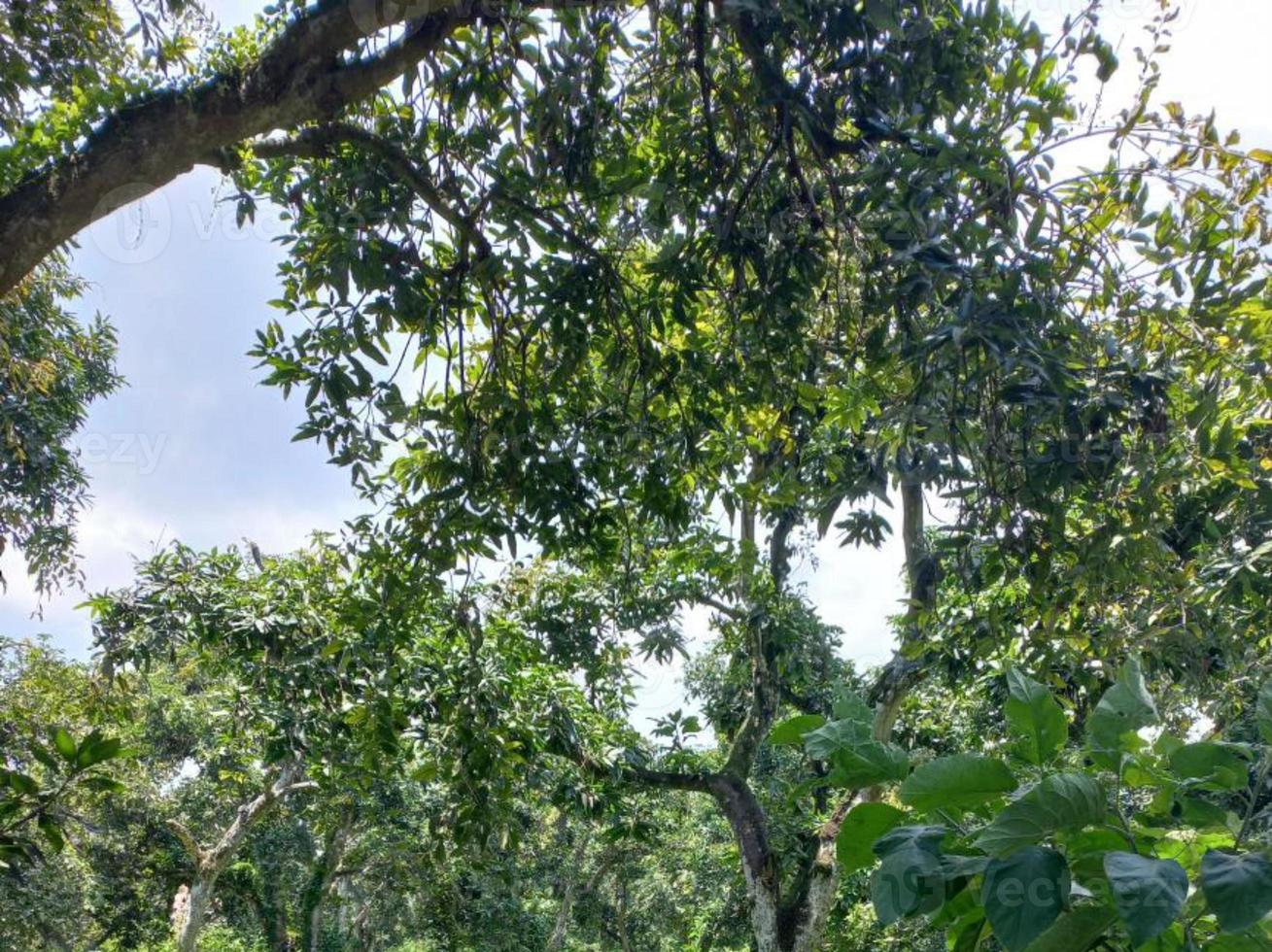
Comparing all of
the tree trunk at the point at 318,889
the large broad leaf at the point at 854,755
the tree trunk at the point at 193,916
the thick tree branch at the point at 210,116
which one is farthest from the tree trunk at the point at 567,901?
the large broad leaf at the point at 854,755

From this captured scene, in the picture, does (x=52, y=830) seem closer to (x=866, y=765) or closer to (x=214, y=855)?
(x=866, y=765)

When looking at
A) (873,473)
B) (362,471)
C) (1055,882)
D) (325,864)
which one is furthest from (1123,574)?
(325,864)

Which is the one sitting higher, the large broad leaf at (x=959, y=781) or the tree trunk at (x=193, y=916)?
the tree trunk at (x=193, y=916)

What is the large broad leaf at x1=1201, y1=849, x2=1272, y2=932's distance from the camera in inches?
29.1

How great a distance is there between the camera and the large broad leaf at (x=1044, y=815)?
85 centimetres

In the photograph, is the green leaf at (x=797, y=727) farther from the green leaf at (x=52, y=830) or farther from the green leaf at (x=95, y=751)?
the green leaf at (x=52, y=830)

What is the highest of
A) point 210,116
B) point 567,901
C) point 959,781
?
point 567,901

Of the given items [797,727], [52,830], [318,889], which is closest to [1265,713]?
[797,727]

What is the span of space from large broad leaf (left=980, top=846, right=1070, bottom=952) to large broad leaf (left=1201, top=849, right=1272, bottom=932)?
11 centimetres

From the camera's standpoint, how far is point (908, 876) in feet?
2.83

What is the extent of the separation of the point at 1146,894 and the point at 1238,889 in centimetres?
7

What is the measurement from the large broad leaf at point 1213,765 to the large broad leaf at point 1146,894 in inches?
6.1

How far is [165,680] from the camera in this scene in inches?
571

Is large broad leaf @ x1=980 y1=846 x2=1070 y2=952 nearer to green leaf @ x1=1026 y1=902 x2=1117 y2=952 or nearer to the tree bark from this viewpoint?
green leaf @ x1=1026 y1=902 x2=1117 y2=952
